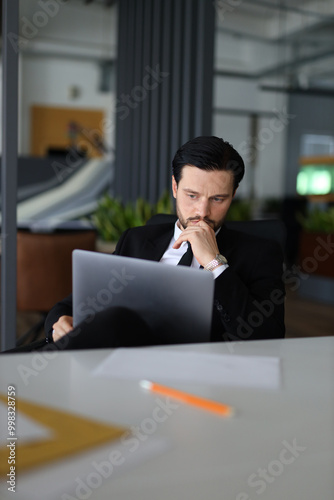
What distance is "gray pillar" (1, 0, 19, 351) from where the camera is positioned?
2234mm

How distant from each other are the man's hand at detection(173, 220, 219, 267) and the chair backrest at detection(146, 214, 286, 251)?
337 millimetres

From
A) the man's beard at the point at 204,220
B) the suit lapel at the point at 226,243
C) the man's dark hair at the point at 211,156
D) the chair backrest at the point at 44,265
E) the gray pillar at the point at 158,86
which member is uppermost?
the gray pillar at the point at 158,86

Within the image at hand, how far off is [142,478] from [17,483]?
0.12m

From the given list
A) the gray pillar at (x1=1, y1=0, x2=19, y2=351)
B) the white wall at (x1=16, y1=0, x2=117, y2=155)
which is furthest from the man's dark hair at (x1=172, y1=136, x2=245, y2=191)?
the white wall at (x1=16, y1=0, x2=117, y2=155)

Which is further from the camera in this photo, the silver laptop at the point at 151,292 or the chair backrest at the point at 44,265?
the chair backrest at the point at 44,265

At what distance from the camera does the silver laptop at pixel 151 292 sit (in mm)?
1104

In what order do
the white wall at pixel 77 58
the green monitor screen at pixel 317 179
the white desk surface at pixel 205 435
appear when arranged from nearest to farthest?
the white desk surface at pixel 205 435 → the green monitor screen at pixel 317 179 → the white wall at pixel 77 58

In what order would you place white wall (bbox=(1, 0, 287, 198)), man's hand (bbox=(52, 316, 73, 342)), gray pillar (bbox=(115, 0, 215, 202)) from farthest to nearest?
white wall (bbox=(1, 0, 287, 198))
gray pillar (bbox=(115, 0, 215, 202))
man's hand (bbox=(52, 316, 73, 342))

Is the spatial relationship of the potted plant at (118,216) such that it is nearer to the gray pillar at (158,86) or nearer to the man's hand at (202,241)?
the gray pillar at (158,86)

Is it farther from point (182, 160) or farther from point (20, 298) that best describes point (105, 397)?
point (20, 298)

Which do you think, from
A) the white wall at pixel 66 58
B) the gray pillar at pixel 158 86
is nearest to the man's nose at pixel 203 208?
the gray pillar at pixel 158 86

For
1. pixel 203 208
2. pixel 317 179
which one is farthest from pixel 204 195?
pixel 317 179

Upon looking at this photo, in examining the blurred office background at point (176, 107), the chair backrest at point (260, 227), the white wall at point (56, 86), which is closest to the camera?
the chair backrest at point (260, 227)

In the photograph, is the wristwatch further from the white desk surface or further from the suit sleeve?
the white desk surface
